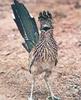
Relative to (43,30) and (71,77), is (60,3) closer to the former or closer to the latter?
(71,77)

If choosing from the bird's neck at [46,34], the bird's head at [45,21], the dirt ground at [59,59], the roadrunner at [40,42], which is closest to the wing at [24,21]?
the roadrunner at [40,42]

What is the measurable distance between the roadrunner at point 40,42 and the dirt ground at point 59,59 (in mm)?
310

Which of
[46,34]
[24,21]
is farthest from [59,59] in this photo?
[46,34]

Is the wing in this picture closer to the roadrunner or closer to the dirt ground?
the roadrunner

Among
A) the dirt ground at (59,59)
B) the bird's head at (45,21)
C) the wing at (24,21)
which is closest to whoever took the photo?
the bird's head at (45,21)

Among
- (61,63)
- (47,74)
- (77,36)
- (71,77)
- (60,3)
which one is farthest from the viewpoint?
(60,3)

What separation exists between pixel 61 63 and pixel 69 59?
0.22 metres

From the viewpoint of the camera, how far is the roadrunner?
548 cm

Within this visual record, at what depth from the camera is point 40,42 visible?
564 centimetres

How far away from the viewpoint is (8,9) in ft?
32.3

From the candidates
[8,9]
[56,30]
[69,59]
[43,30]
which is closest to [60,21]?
[56,30]

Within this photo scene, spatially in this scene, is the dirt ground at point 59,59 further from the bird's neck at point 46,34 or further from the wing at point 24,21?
the bird's neck at point 46,34

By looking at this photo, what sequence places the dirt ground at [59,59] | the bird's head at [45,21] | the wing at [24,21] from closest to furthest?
the bird's head at [45,21]
the wing at [24,21]
the dirt ground at [59,59]

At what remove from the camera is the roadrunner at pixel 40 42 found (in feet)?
18.0
